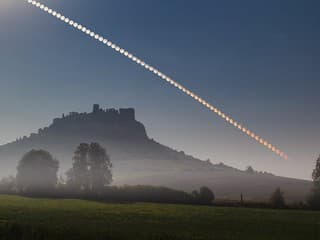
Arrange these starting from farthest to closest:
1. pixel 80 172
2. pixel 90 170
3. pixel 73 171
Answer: pixel 73 171
pixel 80 172
pixel 90 170

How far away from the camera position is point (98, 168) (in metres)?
131

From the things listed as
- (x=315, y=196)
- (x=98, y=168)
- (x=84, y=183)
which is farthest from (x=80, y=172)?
(x=315, y=196)

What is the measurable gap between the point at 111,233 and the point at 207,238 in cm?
703

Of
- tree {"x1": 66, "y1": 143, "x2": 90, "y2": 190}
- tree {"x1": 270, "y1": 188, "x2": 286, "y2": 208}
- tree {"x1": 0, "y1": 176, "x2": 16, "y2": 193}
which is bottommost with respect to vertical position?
tree {"x1": 270, "y1": 188, "x2": 286, "y2": 208}

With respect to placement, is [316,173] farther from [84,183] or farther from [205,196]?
[84,183]

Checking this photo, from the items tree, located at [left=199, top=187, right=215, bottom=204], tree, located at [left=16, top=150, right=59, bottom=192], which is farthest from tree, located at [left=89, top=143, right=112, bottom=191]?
tree, located at [left=199, top=187, right=215, bottom=204]

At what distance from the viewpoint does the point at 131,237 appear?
39.8m

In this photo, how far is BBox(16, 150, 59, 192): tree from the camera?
126 m

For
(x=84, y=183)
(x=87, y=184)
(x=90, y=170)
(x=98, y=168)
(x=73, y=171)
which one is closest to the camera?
(x=87, y=184)

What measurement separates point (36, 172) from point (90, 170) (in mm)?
12751

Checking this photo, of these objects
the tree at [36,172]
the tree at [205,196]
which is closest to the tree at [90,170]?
the tree at [36,172]

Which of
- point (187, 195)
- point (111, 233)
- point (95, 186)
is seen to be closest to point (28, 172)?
point (95, 186)

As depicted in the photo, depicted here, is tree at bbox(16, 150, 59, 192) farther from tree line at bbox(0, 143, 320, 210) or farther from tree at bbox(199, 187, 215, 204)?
tree at bbox(199, 187, 215, 204)

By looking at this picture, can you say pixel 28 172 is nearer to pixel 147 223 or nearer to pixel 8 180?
pixel 8 180
